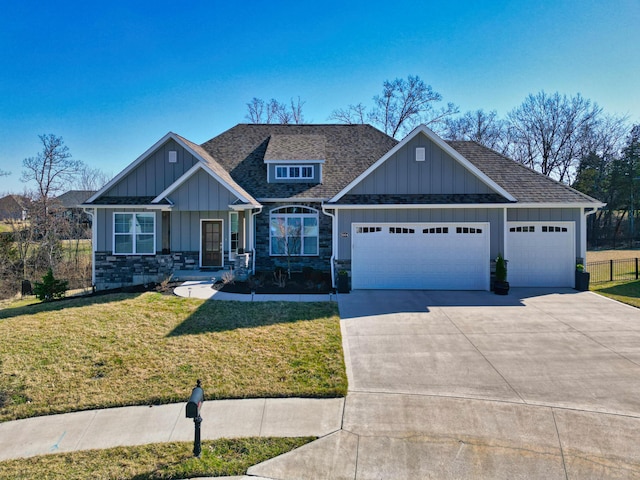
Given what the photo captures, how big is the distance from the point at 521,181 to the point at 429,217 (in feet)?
14.8

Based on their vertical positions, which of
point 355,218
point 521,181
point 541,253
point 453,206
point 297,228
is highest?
point 521,181

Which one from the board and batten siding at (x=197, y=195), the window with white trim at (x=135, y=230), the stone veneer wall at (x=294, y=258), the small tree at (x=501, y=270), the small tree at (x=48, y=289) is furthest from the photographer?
the stone veneer wall at (x=294, y=258)

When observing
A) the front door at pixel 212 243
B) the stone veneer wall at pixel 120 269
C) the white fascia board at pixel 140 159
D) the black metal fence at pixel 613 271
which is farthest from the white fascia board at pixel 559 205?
the white fascia board at pixel 140 159

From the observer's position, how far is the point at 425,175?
13.2m

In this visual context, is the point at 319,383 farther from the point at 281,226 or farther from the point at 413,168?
the point at 281,226

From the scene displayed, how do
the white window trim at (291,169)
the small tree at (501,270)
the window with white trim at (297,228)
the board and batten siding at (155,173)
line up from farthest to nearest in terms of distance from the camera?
1. the white window trim at (291,169)
2. the window with white trim at (297,228)
3. the board and batten siding at (155,173)
4. the small tree at (501,270)

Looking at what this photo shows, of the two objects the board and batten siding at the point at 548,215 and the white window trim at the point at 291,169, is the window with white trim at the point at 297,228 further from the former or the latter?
the board and batten siding at the point at 548,215

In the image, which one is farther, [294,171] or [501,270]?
[294,171]

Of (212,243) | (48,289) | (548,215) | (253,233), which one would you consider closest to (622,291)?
(548,215)

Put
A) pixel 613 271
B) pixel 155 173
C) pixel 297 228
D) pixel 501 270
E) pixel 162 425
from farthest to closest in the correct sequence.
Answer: pixel 613 271 → pixel 297 228 → pixel 155 173 → pixel 501 270 → pixel 162 425

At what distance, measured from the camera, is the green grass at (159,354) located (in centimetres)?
581

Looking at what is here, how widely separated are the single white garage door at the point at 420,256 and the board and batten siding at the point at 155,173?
25.3 ft

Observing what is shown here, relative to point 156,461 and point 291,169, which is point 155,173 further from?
point 156,461

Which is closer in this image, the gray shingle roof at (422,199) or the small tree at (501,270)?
the small tree at (501,270)
